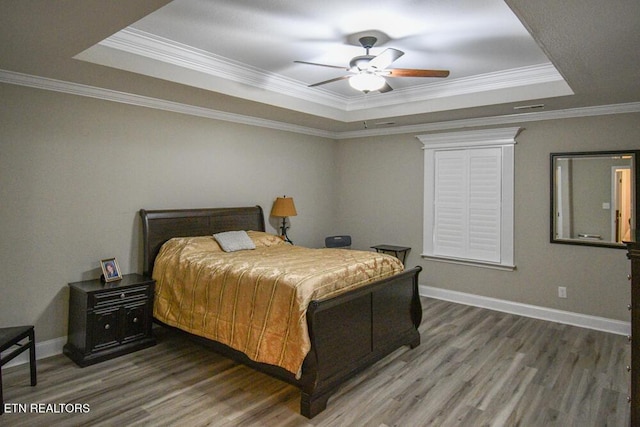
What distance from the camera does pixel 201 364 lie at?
3.39 m

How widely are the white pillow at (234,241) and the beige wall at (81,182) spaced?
1.85 feet

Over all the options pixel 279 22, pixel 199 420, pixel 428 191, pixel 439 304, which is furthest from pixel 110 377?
pixel 428 191

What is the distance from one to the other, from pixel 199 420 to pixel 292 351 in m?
0.73

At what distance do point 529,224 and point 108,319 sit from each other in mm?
4596

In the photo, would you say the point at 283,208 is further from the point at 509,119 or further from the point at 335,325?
the point at 509,119

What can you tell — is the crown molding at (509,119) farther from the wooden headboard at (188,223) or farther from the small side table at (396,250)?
the wooden headboard at (188,223)

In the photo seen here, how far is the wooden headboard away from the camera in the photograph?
405 centimetres

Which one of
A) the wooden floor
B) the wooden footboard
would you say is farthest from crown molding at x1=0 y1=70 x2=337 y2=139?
the wooden footboard

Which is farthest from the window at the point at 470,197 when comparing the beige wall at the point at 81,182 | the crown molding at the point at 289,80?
the beige wall at the point at 81,182

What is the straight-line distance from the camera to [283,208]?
5.31 m

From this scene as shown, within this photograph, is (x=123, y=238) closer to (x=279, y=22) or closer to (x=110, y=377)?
(x=110, y=377)

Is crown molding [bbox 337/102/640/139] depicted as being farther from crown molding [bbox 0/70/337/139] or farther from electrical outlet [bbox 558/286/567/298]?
electrical outlet [bbox 558/286/567/298]

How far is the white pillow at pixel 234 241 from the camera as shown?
424 cm

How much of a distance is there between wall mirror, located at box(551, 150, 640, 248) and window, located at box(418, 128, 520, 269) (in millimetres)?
516
